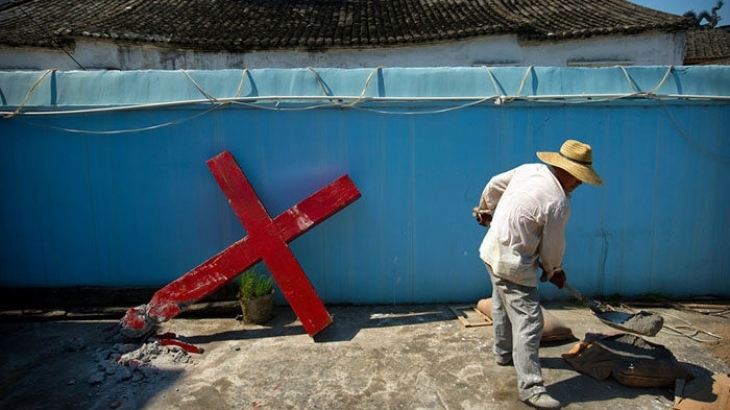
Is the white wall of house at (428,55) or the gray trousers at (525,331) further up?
the white wall of house at (428,55)

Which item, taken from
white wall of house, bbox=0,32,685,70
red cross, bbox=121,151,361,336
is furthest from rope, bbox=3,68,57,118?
white wall of house, bbox=0,32,685,70

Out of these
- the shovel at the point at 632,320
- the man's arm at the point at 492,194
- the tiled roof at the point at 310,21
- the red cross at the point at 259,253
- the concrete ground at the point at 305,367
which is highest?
the tiled roof at the point at 310,21

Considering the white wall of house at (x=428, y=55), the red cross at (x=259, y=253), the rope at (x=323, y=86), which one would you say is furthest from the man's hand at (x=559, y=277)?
the white wall of house at (x=428, y=55)

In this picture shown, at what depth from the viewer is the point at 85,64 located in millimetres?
11266

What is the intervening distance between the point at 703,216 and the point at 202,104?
→ 16.5ft

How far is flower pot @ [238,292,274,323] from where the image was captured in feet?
13.3

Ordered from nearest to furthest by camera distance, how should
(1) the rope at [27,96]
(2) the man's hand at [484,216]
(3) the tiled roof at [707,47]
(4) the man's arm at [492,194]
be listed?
(4) the man's arm at [492,194], (2) the man's hand at [484,216], (1) the rope at [27,96], (3) the tiled roof at [707,47]

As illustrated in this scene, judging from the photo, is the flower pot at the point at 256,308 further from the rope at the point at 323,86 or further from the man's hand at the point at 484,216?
the man's hand at the point at 484,216

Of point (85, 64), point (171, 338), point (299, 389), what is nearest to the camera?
point (299, 389)

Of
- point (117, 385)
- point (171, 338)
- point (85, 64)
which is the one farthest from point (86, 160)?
point (85, 64)

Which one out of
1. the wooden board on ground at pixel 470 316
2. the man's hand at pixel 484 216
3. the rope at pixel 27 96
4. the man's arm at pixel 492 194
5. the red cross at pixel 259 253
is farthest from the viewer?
the rope at pixel 27 96

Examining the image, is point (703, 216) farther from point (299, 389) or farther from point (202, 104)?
point (202, 104)

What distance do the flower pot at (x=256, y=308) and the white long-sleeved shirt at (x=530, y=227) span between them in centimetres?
208

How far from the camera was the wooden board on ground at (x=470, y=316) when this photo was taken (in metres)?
4.02
